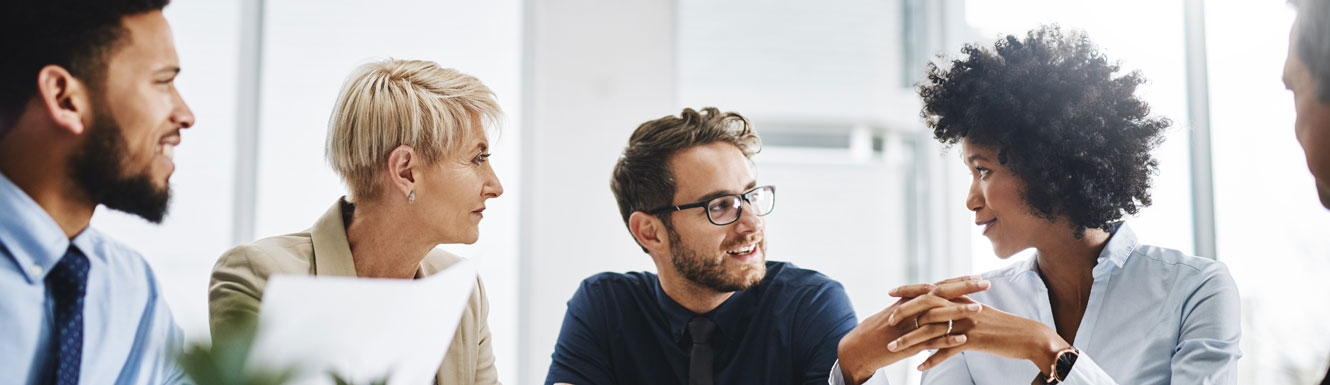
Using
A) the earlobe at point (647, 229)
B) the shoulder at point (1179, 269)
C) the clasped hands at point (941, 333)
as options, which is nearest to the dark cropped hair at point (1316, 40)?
the shoulder at point (1179, 269)

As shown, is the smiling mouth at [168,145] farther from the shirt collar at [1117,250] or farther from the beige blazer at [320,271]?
the shirt collar at [1117,250]

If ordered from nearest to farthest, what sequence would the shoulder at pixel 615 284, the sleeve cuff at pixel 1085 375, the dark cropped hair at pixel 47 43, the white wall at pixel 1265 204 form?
the dark cropped hair at pixel 47 43
the sleeve cuff at pixel 1085 375
the shoulder at pixel 615 284
the white wall at pixel 1265 204

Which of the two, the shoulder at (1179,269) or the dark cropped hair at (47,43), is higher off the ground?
the dark cropped hair at (47,43)

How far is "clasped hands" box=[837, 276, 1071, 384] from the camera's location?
1358 millimetres

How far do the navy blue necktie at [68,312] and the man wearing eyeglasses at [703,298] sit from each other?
986 mm

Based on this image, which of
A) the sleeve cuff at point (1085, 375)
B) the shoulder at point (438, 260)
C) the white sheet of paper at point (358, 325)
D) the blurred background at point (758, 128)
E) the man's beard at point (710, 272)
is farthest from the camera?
the blurred background at point (758, 128)

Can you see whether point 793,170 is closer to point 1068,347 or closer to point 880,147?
point 880,147

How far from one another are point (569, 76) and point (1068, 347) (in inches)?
87.6

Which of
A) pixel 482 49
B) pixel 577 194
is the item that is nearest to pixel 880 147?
pixel 577 194

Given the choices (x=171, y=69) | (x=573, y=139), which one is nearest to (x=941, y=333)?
(x=171, y=69)

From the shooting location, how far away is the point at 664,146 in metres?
1.94

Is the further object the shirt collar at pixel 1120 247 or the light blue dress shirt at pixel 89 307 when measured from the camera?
the shirt collar at pixel 1120 247

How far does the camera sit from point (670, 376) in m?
Answer: 1.82

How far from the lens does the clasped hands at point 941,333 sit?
1.36 meters
